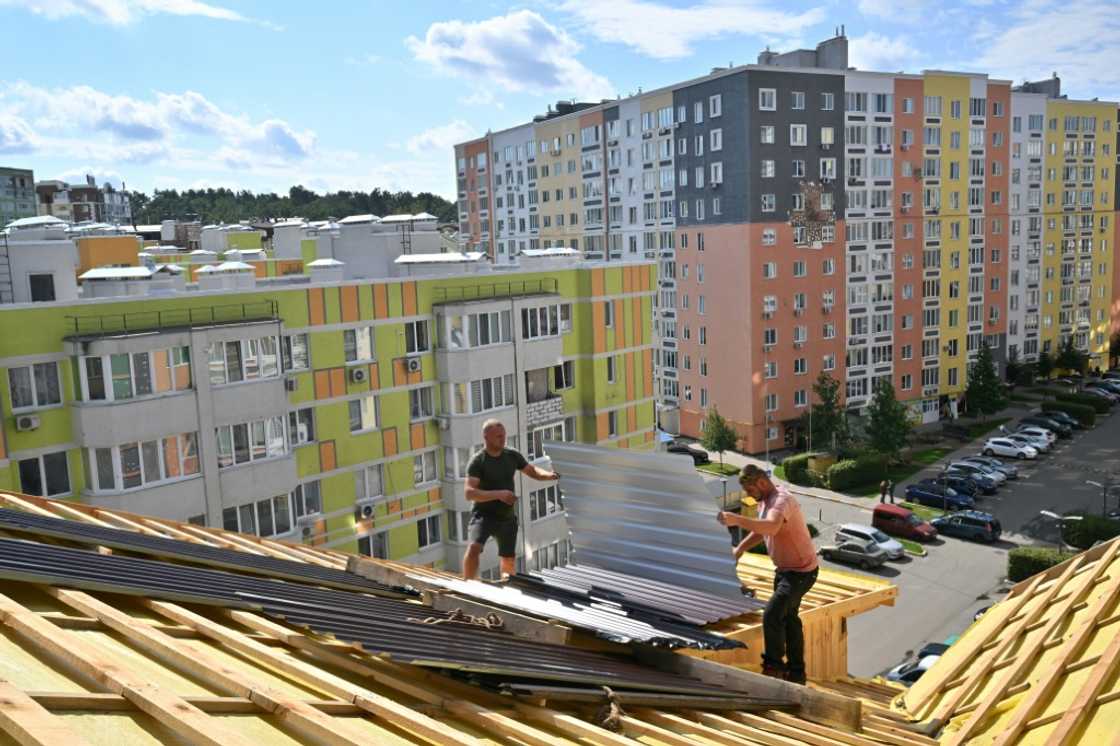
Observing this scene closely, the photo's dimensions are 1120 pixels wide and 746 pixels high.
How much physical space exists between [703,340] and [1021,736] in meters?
49.8

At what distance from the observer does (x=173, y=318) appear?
23312mm

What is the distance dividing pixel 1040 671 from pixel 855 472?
4196 centimetres

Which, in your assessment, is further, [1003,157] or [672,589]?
[1003,157]

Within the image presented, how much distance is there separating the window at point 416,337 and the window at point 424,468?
3.23m

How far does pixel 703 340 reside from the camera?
56.3 metres

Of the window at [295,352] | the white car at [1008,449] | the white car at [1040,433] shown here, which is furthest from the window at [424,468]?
the white car at [1040,433]

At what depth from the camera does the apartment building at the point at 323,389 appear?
2166 cm

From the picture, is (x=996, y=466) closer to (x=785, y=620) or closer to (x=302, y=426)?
(x=302, y=426)

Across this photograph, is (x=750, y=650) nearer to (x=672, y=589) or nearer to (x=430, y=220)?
(x=672, y=589)

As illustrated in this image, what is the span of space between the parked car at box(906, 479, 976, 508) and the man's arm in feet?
130

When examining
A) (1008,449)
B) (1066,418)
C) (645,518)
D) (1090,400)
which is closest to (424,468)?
(645,518)

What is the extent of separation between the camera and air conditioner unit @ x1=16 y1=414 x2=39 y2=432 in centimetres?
2095

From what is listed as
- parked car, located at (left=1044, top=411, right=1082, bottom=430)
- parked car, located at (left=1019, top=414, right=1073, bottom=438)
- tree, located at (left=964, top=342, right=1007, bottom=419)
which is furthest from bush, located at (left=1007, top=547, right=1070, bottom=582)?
parked car, located at (left=1044, top=411, right=1082, bottom=430)

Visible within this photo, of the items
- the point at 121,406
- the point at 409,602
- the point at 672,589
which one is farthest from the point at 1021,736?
the point at 121,406
